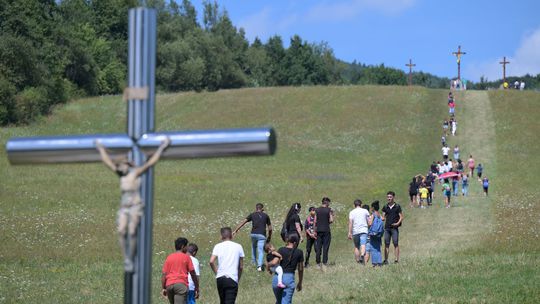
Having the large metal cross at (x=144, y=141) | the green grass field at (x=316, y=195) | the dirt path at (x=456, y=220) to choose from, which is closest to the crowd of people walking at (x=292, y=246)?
the green grass field at (x=316, y=195)

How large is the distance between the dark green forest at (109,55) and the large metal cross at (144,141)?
2852 inches

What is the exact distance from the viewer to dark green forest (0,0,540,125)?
79062 millimetres

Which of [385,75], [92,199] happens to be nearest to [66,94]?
[92,199]

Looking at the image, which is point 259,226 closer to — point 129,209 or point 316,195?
point 129,209

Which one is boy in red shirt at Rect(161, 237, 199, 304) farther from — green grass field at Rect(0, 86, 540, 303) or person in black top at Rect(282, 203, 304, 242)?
person in black top at Rect(282, 203, 304, 242)

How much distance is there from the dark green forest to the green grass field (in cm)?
350

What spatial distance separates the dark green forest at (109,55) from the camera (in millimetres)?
79062

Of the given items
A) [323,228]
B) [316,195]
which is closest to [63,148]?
[323,228]

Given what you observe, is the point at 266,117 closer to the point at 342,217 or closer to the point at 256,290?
the point at 342,217

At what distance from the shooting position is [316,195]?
44812mm

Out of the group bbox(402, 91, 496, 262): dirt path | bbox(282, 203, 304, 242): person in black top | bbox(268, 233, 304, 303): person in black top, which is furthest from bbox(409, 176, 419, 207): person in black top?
bbox(268, 233, 304, 303): person in black top

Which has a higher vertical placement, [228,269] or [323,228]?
[228,269]

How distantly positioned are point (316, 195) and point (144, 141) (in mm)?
40053

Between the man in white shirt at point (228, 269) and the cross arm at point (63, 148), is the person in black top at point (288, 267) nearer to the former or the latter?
the man in white shirt at point (228, 269)
